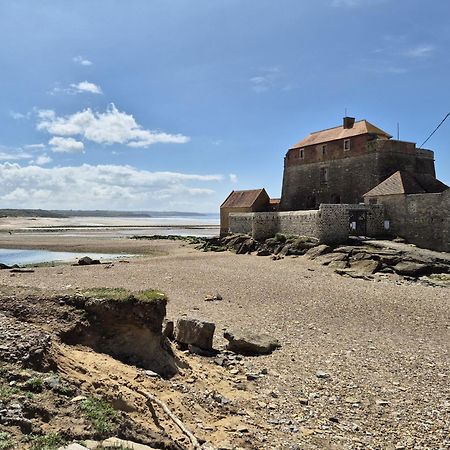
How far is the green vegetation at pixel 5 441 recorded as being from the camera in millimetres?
4139

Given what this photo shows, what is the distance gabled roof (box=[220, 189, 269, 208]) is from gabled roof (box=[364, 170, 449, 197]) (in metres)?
15.0

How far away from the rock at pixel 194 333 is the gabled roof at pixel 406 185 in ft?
79.6

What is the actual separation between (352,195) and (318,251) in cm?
1158

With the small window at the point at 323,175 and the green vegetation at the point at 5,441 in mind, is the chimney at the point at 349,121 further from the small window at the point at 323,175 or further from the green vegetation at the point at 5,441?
the green vegetation at the point at 5,441

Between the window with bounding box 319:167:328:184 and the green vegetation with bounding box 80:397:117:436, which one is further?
the window with bounding box 319:167:328:184

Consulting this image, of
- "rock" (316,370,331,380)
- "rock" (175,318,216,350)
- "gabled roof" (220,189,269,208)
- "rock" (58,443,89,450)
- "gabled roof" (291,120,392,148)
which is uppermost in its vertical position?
"gabled roof" (291,120,392,148)

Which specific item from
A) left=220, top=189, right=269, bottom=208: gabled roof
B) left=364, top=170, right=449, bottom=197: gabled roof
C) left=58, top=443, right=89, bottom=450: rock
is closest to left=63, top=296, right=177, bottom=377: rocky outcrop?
left=58, top=443, right=89, bottom=450: rock

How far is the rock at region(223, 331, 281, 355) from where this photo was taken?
11.1 metres

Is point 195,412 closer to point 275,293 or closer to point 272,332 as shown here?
point 272,332

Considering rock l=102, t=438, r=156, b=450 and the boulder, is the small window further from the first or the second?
rock l=102, t=438, r=156, b=450

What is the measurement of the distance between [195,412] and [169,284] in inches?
576

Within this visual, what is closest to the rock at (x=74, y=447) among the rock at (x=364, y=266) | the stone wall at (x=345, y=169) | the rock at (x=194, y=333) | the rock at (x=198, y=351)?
the rock at (x=198, y=351)

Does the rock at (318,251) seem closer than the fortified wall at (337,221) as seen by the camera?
Yes

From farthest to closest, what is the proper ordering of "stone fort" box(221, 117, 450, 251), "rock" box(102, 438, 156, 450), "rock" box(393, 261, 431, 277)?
"stone fort" box(221, 117, 450, 251) → "rock" box(393, 261, 431, 277) → "rock" box(102, 438, 156, 450)
